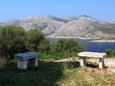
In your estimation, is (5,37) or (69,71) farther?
(5,37)

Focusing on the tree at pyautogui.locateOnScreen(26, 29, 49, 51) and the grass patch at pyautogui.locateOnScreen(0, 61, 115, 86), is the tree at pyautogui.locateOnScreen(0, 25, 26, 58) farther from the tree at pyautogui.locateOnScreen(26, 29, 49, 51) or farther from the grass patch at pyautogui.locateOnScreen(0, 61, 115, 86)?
the tree at pyautogui.locateOnScreen(26, 29, 49, 51)

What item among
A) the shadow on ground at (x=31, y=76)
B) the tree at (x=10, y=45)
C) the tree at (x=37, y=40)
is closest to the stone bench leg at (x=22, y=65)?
the shadow on ground at (x=31, y=76)

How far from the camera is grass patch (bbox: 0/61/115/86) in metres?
10.8

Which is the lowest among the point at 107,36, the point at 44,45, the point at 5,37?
the point at 107,36

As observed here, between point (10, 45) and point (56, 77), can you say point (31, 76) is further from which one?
point (10, 45)

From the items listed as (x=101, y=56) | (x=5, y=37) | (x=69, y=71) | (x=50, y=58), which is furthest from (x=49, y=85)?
(x=5, y=37)

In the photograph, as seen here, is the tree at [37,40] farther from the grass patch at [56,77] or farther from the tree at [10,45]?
the grass patch at [56,77]

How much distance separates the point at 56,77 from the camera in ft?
38.6

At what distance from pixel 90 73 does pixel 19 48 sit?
8611mm

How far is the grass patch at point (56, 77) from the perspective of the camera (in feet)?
35.3

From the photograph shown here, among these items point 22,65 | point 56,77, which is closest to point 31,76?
point 56,77

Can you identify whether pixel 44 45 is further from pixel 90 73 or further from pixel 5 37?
pixel 90 73

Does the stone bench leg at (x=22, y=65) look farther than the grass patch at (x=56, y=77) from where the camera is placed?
Yes

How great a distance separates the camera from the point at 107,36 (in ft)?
644
